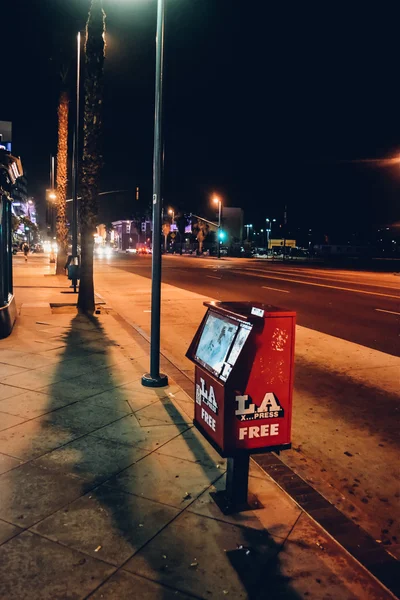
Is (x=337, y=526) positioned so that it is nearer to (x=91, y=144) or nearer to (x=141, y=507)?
(x=141, y=507)

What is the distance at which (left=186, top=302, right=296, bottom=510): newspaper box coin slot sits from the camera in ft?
10.9

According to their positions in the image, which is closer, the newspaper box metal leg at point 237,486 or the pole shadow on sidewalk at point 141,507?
the pole shadow on sidewalk at point 141,507

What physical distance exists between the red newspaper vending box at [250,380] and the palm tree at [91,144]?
32.9 feet

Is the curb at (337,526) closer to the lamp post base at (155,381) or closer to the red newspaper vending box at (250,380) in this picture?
the red newspaper vending box at (250,380)

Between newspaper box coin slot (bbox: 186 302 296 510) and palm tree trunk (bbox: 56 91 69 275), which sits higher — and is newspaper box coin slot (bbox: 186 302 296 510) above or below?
below

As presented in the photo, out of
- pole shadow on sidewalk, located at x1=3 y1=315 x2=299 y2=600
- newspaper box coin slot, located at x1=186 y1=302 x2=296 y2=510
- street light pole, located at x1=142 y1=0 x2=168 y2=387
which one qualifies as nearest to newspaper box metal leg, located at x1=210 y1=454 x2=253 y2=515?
Answer: newspaper box coin slot, located at x1=186 y1=302 x2=296 y2=510

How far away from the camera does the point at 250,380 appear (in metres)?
3.40

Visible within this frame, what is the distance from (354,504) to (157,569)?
1.83 meters

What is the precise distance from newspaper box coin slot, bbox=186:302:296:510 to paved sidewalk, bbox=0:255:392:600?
16.6 inches

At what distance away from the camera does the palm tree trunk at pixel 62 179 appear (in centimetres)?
2447

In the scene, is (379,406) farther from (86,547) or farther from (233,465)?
(86,547)

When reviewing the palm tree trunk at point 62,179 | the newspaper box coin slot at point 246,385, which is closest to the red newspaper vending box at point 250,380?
the newspaper box coin slot at point 246,385

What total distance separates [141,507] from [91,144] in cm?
1176

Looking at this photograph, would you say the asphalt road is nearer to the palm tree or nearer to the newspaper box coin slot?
the palm tree
